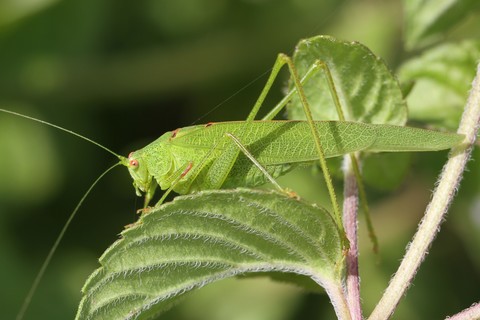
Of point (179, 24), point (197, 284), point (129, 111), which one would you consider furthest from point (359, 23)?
point (197, 284)

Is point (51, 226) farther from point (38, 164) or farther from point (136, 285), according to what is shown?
point (136, 285)

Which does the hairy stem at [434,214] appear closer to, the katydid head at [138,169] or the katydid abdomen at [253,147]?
the katydid abdomen at [253,147]

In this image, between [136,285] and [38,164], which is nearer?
[136,285]

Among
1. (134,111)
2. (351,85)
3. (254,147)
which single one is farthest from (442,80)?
(134,111)

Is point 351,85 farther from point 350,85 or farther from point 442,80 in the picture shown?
point 442,80

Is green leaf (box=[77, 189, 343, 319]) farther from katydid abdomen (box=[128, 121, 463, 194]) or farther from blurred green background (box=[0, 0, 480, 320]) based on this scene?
blurred green background (box=[0, 0, 480, 320])

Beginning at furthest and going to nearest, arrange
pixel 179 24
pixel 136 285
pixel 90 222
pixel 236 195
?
pixel 179 24
pixel 90 222
pixel 136 285
pixel 236 195

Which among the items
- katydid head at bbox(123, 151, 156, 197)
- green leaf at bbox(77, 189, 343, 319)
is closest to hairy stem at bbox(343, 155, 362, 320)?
green leaf at bbox(77, 189, 343, 319)
